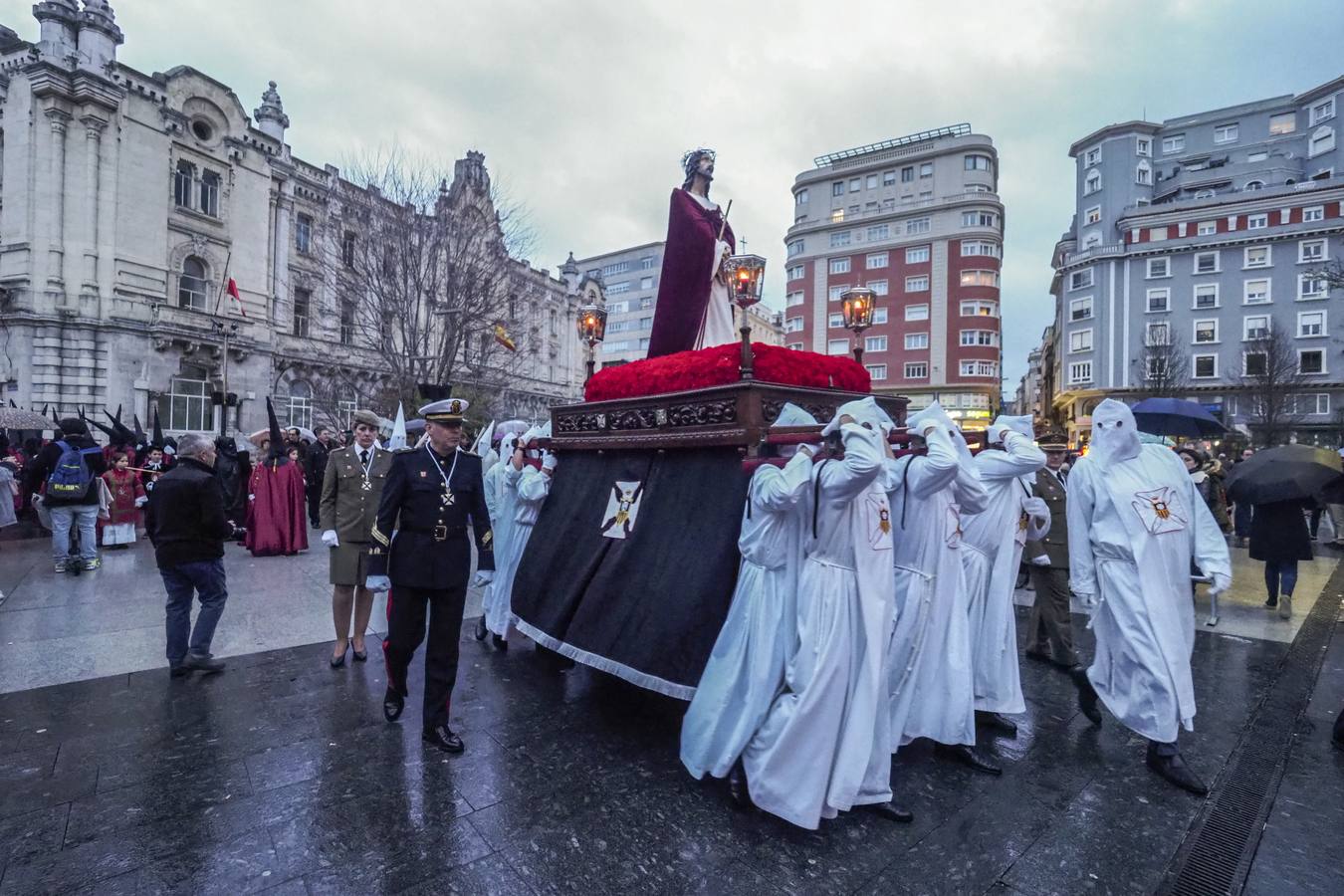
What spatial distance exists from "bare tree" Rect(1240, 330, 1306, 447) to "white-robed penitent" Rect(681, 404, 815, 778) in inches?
1413

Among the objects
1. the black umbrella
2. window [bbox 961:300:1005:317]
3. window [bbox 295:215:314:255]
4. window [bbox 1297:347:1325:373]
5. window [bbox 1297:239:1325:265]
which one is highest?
window [bbox 1297:239:1325:265]

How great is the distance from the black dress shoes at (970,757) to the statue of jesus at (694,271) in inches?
144

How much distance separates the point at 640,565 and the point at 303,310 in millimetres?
32646

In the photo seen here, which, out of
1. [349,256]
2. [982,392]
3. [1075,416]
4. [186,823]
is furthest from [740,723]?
[1075,416]

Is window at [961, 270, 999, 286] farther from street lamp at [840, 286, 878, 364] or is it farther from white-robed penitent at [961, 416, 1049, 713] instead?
white-robed penitent at [961, 416, 1049, 713]

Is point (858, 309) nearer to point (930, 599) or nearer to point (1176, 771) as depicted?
point (930, 599)

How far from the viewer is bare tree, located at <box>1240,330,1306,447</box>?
30.9m

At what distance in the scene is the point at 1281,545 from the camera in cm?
770

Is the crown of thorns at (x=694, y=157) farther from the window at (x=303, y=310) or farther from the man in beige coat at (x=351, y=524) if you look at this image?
the window at (x=303, y=310)

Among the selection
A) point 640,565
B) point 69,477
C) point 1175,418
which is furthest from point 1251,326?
point 69,477

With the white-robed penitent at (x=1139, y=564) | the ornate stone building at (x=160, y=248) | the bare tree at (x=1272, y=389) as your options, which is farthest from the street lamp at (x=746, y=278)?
the bare tree at (x=1272, y=389)

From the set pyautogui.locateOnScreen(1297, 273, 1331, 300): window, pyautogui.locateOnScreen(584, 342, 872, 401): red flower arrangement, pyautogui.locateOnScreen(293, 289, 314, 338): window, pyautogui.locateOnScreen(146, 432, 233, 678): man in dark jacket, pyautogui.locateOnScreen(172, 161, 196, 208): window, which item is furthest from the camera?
pyautogui.locateOnScreen(1297, 273, 1331, 300): window

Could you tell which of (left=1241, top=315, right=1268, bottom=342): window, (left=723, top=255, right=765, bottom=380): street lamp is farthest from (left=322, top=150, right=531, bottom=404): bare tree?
(left=1241, top=315, right=1268, bottom=342): window

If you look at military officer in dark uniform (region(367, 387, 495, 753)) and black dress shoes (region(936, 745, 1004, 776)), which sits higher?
military officer in dark uniform (region(367, 387, 495, 753))
